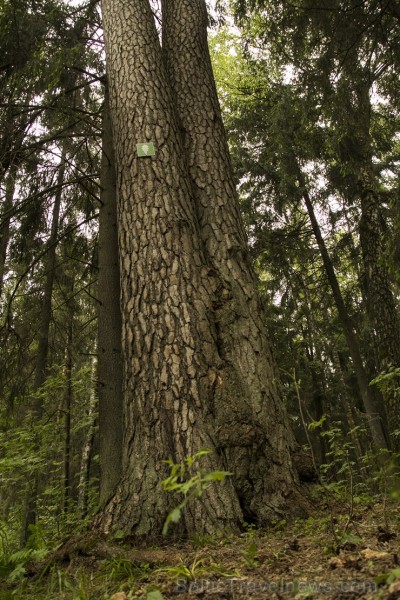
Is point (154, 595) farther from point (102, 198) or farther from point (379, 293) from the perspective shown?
point (379, 293)

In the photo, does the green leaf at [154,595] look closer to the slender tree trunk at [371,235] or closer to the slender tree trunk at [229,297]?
the slender tree trunk at [229,297]

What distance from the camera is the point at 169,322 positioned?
326 cm

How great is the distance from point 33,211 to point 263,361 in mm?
4487

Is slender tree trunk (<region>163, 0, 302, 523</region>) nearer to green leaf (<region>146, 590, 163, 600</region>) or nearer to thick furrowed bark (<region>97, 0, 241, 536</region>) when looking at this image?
thick furrowed bark (<region>97, 0, 241, 536</region>)

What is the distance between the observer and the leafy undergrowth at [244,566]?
172cm

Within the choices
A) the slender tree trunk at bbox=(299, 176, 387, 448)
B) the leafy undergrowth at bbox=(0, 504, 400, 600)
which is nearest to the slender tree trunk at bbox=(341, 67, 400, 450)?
the slender tree trunk at bbox=(299, 176, 387, 448)

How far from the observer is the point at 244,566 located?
2104mm

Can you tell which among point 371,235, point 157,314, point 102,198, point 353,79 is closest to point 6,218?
point 102,198

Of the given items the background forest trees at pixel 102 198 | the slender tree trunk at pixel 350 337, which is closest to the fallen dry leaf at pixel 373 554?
the background forest trees at pixel 102 198

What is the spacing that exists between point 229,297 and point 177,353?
70cm

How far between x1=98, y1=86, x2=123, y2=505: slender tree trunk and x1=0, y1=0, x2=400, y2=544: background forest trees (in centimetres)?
2

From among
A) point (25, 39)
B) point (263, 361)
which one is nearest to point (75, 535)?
point (263, 361)

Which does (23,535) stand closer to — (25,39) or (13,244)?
(13,244)

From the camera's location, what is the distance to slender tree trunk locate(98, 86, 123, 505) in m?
4.01
